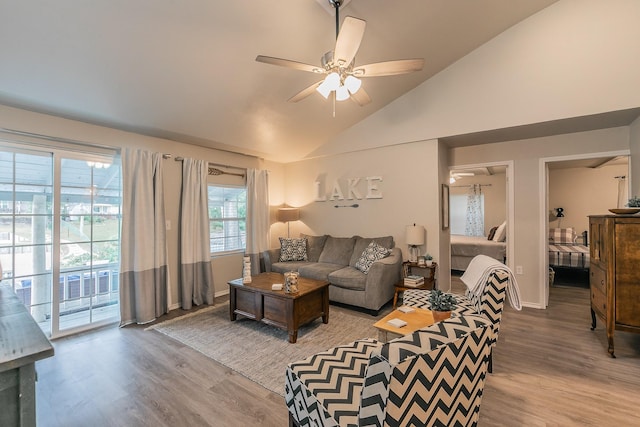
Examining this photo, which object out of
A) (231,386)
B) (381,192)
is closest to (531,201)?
(381,192)

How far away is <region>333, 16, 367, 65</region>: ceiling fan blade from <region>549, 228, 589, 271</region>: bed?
17.4 feet

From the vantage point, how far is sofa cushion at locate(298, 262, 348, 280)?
4.05 meters

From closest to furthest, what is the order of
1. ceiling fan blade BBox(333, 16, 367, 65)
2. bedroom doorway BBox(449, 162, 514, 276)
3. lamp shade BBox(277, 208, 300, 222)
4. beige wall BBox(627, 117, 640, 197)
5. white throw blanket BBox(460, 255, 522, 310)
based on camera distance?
ceiling fan blade BBox(333, 16, 367, 65)
white throw blanket BBox(460, 255, 522, 310)
beige wall BBox(627, 117, 640, 197)
lamp shade BBox(277, 208, 300, 222)
bedroom doorway BBox(449, 162, 514, 276)

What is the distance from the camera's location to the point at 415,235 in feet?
12.6

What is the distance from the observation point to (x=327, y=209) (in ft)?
16.8

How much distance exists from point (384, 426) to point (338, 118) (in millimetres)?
4068

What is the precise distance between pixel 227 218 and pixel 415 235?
306 cm

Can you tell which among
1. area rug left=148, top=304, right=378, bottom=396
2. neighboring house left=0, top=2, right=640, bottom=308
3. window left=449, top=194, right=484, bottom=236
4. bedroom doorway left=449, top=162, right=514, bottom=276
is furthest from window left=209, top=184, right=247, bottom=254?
window left=449, top=194, right=484, bottom=236

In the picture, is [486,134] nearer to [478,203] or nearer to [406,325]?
[406,325]

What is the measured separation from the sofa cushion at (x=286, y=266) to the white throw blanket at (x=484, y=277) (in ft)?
7.93

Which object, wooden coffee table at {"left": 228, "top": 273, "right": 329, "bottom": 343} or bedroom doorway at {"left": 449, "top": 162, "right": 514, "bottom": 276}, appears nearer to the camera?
wooden coffee table at {"left": 228, "top": 273, "right": 329, "bottom": 343}

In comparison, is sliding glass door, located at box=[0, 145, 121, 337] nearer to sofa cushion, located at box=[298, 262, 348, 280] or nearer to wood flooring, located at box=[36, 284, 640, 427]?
wood flooring, located at box=[36, 284, 640, 427]

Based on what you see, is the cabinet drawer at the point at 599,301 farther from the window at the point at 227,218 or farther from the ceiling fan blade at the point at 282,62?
the window at the point at 227,218

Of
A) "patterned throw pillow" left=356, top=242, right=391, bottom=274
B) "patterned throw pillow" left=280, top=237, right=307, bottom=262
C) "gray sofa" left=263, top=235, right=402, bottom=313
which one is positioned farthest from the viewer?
"patterned throw pillow" left=280, top=237, right=307, bottom=262
